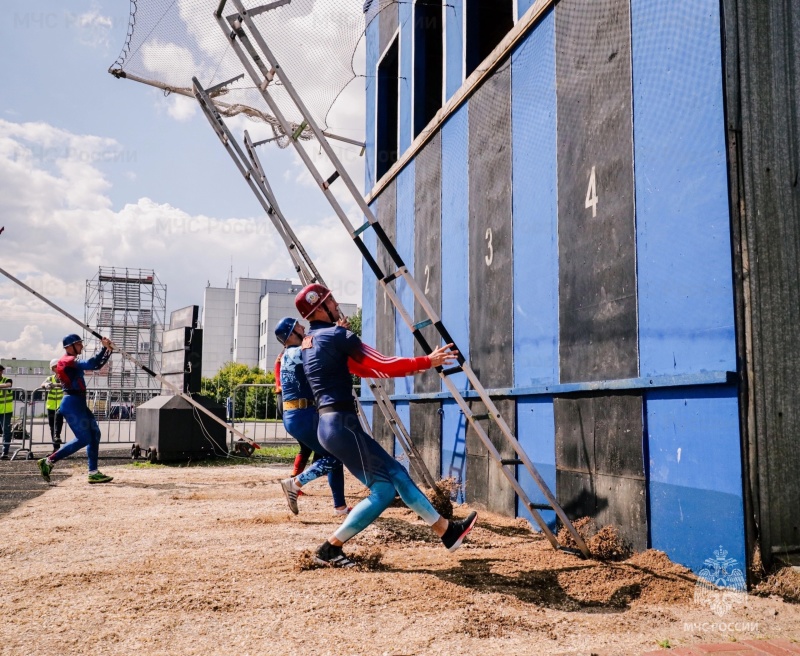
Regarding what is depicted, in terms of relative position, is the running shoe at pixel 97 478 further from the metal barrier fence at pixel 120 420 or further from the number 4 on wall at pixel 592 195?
the number 4 on wall at pixel 592 195

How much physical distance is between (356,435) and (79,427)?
671cm

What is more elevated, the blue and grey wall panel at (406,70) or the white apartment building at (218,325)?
the white apartment building at (218,325)

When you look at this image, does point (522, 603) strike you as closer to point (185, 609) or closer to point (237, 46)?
point (185, 609)

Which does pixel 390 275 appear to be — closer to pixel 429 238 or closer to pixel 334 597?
pixel 334 597

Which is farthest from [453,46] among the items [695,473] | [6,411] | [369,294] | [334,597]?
[6,411]

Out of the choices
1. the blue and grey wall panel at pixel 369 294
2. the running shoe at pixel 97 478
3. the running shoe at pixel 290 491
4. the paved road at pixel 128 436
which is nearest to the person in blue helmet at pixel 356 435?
the running shoe at pixel 290 491

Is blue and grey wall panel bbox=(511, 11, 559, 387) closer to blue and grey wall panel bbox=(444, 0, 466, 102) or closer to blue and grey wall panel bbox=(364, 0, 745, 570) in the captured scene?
blue and grey wall panel bbox=(364, 0, 745, 570)

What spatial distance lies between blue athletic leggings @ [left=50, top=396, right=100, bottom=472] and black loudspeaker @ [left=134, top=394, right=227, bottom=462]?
3.36 m

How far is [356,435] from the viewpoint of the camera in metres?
4.64

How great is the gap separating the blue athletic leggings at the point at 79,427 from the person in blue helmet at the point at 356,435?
630 centimetres

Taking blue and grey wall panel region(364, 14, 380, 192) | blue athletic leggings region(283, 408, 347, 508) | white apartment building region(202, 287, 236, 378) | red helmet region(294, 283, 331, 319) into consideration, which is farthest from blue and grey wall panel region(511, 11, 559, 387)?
white apartment building region(202, 287, 236, 378)

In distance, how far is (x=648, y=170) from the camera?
4.74 metres

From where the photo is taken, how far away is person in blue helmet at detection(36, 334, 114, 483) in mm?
9578

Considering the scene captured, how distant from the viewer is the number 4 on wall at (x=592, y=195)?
5.35 m
